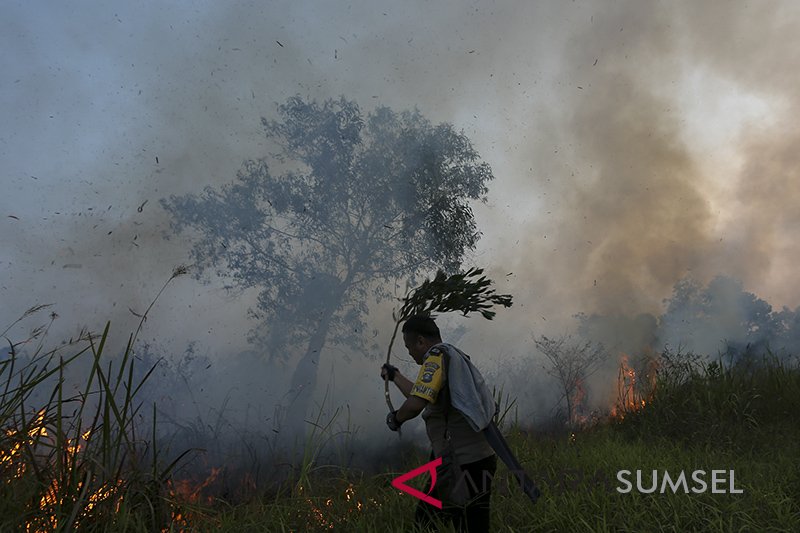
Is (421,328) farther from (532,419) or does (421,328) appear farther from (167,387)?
(167,387)

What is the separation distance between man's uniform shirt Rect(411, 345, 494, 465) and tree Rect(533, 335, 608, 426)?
11.9 meters

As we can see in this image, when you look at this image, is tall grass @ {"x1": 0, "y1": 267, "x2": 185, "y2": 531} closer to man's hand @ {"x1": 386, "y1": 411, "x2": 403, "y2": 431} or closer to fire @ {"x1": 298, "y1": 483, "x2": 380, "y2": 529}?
man's hand @ {"x1": 386, "y1": 411, "x2": 403, "y2": 431}

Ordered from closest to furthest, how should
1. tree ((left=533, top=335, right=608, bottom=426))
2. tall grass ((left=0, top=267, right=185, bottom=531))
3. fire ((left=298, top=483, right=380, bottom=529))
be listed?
1. tall grass ((left=0, top=267, right=185, bottom=531))
2. fire ((left=298, top=483, right=380, bottom=529))
3. tree ((left=533, top=335, right=608, bottom=426))

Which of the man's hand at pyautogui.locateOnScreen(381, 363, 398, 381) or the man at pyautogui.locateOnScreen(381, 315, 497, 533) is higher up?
the man's hand at pyautogui.locateOnScreen(381, 363, 398, 381)

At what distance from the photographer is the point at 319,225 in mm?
17953

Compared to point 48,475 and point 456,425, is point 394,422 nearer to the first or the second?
point 456,425

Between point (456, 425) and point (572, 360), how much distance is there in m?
12.5

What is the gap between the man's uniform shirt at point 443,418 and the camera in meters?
3.63

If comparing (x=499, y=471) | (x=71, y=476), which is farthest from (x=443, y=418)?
(x=499, y=471)

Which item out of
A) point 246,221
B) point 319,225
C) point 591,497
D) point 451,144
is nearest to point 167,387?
point 246,221

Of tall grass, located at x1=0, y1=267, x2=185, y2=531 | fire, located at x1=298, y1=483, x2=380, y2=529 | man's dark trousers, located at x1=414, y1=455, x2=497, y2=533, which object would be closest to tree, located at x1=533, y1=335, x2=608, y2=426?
fire, located at x1=298, y1=483, x2=380, y2=529

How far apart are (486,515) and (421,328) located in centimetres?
135

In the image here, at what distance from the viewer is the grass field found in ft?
8.50

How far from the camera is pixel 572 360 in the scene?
602 inches
